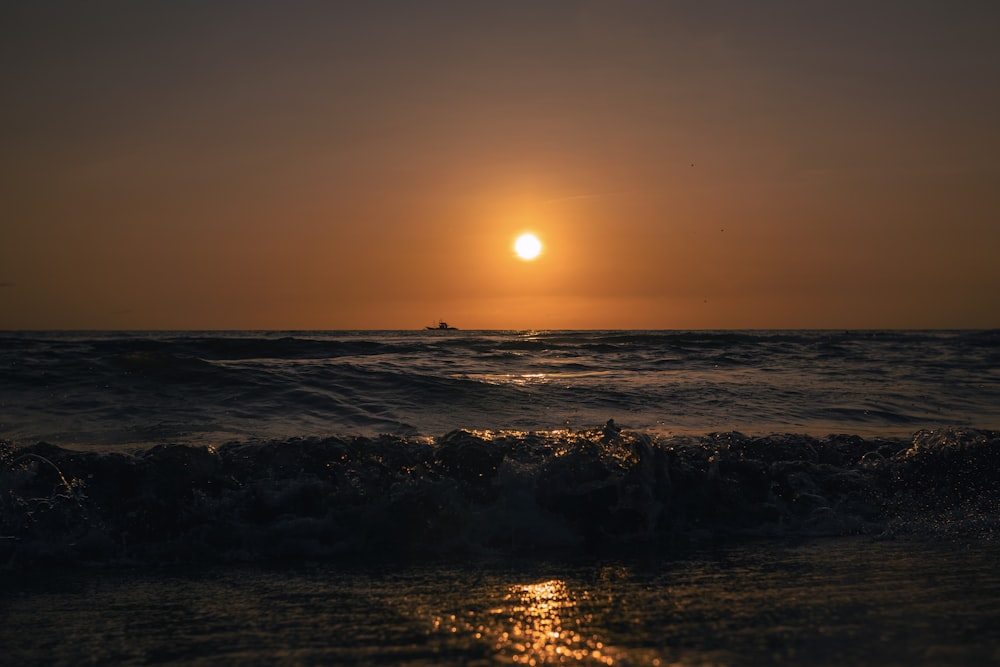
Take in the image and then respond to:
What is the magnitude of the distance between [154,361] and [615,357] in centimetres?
1262

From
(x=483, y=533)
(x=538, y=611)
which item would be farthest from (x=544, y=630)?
(x=483, y=533)

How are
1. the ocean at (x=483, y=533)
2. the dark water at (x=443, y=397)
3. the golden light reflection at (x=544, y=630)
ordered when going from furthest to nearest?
the dark water at (x=443, y=397)
the ocean at (x=483, y=533)
the golden light reflection at (x=544, y=630)

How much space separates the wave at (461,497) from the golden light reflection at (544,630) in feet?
4.47

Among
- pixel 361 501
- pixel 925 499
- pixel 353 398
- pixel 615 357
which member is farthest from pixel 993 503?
pixel 615 357

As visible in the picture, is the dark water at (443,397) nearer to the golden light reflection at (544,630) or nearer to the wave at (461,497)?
the wave at (461,497)

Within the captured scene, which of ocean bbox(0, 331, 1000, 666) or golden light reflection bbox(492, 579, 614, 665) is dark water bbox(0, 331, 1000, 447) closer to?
ocean bbox(0, 331, 1000, 666)

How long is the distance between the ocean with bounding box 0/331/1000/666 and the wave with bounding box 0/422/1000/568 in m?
0.02

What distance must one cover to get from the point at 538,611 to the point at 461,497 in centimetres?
253

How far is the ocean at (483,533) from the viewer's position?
374 cm

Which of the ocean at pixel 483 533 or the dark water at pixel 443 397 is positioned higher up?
the dark water at pixel 443 397

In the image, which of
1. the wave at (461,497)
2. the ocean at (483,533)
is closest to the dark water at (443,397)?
the ocean at (483,533)

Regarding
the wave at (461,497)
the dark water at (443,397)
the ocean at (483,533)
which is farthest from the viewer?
the dark water at (443,397)

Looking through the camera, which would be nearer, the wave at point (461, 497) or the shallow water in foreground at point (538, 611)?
the shallow water in foreground at point (538, 611)

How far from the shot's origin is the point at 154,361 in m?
14.3
